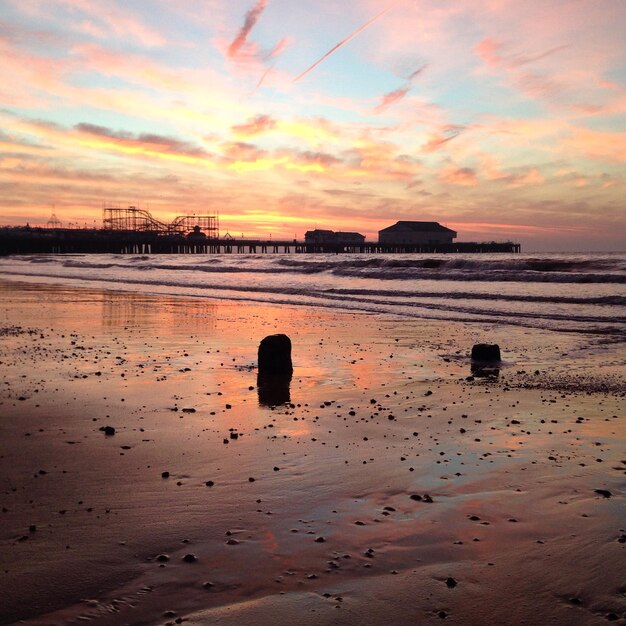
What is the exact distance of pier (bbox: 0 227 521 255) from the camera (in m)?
145

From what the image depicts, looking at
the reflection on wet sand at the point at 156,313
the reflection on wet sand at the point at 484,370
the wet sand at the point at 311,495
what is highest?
the reflection on wet sand at the point at 156,313

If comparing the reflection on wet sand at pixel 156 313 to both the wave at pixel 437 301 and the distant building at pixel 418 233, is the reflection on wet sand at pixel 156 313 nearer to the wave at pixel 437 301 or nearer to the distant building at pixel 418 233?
the wave at pixel 437 301

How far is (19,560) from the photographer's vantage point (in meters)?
3.85

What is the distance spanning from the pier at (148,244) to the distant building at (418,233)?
13.5 feet

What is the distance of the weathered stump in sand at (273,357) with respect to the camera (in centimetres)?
1050

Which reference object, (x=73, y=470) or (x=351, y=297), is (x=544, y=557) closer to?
(x=73, y=470)

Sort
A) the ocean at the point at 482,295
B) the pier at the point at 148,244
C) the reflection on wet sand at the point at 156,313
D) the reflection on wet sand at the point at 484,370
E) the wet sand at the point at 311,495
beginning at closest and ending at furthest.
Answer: the wet sand at the point at 311,495
the reflection on wet sand at the point at 484,370
the reflection on wet sand at the point at 156,313
the ocean at the point at 482,295
the pier at the point at 148,244

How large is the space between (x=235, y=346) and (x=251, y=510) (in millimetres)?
9152

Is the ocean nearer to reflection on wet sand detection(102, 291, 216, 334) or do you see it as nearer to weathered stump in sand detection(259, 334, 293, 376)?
reflection on wet sand detection(102, 291, 216, 334)

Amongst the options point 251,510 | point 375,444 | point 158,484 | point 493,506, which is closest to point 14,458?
point 158,484

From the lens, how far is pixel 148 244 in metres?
163

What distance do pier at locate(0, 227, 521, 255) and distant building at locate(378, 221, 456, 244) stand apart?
4108mm

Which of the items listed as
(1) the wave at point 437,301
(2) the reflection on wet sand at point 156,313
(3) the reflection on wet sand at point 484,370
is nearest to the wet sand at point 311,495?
(3) the reflection on wet sand at point 484,370

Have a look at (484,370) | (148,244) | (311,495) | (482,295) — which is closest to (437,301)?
(482,295)
